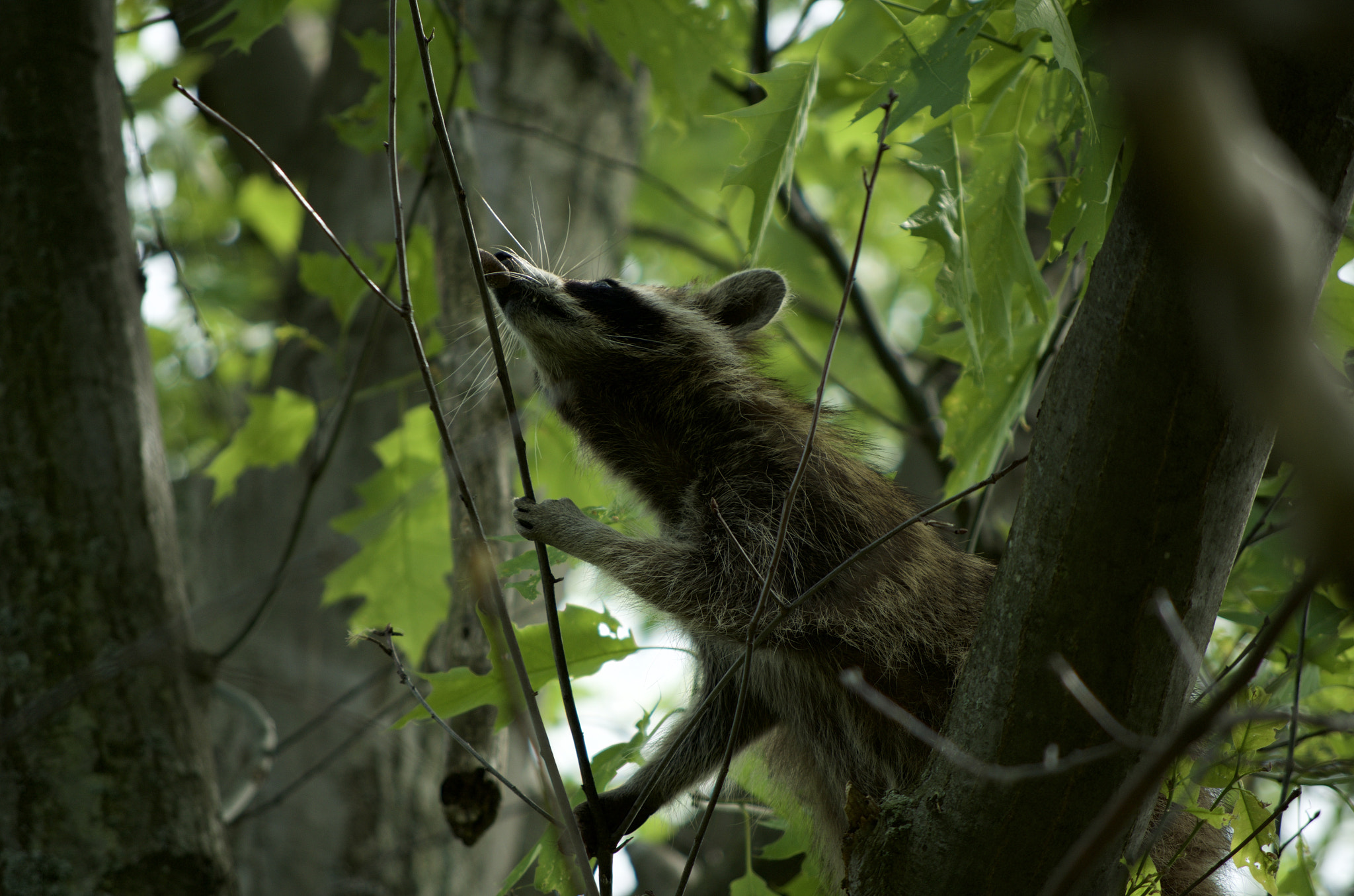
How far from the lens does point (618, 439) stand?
3.57 meters

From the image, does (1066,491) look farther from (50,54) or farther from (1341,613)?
(50,54)

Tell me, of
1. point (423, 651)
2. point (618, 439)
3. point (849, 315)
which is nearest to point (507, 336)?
point (618, 439)

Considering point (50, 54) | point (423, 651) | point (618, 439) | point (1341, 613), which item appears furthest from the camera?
point (423, 651)

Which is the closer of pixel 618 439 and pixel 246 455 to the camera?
pixel 618 439

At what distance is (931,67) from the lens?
7.62 ft

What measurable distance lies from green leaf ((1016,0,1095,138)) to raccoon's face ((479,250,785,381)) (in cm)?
169

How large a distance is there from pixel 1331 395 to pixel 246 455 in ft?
16.2

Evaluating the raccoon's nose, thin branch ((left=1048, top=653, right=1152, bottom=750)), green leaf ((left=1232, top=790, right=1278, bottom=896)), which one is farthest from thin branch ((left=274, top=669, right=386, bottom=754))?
green leaf ((left=1232, top=790, right=1278, bottom=896))

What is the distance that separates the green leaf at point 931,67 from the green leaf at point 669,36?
1396 mm

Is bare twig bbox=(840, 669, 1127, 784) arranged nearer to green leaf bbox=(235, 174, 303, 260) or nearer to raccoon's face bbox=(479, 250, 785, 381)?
raccoon's face bbox=(479, 250, 785, 381)

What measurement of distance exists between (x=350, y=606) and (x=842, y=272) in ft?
10.6

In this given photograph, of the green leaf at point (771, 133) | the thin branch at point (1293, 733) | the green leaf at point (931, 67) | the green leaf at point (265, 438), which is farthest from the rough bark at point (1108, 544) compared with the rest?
the green leaf at point (265, 438)

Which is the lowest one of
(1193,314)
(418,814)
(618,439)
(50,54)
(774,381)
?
(418,814)

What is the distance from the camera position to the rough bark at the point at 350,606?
498cm
